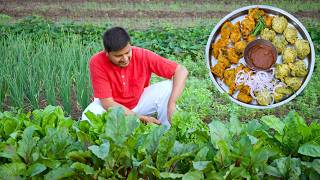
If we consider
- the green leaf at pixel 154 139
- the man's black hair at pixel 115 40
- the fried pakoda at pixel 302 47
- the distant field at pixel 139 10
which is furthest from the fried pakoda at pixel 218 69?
the green leaf at pixel 154 139

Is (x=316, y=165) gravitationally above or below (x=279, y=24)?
below

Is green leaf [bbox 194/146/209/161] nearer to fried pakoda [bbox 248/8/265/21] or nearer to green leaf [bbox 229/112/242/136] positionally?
green leaf [bbox 229/112/242/136]

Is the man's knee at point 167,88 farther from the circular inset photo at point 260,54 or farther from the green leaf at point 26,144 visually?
the green leaf at point 26,144

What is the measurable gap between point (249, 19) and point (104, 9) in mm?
1978

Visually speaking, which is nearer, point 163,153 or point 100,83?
point 163,153

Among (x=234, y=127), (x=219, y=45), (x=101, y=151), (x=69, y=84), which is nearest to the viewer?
(x=101, y=151)

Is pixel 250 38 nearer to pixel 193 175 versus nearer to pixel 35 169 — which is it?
pixel 193 175

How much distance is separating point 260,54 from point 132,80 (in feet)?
3.04

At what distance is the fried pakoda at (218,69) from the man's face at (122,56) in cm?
69

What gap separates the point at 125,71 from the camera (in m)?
3.54

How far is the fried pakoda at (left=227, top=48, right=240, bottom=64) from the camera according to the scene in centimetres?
373

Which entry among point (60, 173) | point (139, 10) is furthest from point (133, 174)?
point (139, 10)

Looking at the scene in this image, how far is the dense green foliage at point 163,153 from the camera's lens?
1.79m

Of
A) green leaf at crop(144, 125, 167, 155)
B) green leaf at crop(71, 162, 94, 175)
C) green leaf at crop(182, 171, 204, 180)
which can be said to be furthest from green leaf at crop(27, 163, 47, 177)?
green leaf at crop(182, 171, 204, 180)
